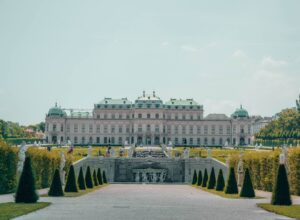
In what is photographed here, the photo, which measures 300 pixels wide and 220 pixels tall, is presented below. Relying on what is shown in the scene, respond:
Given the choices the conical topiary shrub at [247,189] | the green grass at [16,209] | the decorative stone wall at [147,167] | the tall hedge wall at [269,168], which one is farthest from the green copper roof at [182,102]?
the green grass at [16,209]

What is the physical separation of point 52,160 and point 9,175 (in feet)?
24.2

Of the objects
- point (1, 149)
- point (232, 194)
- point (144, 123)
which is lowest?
point (232, 194)

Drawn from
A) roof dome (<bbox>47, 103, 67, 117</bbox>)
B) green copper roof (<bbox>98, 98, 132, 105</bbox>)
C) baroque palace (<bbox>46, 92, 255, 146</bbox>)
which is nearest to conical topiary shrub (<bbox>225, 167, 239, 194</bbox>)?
baroque palace (<bbox>46, 92, 255, 146</bbox>)

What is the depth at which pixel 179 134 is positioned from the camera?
10194 centimetres

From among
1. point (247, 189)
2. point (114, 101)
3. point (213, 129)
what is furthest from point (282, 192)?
point (213, 129)

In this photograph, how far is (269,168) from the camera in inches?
1078

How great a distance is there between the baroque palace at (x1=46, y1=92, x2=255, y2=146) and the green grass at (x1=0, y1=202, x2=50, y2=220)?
82.2 m

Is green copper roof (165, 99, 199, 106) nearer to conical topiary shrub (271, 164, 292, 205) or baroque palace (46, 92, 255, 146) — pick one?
baroque palace (46, 92, 255, 146)

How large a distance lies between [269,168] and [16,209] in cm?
1660

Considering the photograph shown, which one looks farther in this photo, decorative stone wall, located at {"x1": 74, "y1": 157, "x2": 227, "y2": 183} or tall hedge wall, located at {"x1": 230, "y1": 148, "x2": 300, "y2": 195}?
decorative stone wall, located at {"x1": 74, "y1": 157, "x2": 227, "y2": 183}

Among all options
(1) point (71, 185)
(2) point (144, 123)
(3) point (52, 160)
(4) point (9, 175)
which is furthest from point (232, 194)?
(2) point (144, 123)

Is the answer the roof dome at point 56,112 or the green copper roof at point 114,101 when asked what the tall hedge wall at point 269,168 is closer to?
the green copper roof at point 114,101

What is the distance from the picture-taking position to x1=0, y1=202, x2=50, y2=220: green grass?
42.0 ft

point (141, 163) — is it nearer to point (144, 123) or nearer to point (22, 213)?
point (22, 213)
